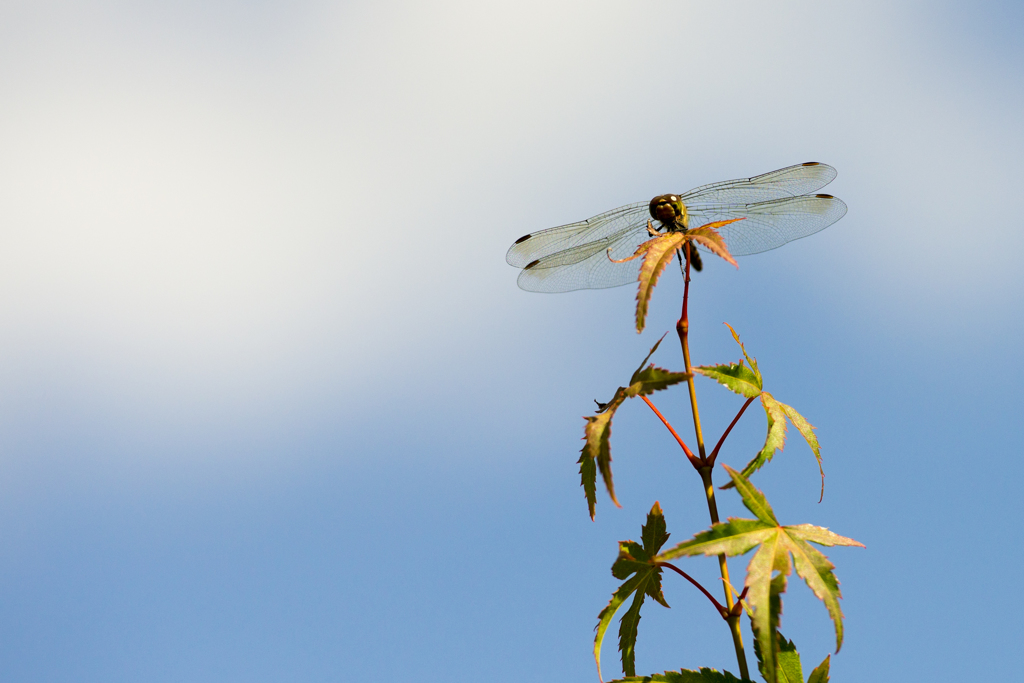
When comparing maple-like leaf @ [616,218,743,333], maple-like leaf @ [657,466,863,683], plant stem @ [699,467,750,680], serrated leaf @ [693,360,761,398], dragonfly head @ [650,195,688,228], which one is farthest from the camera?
dragonfly head @ [650,195,688,228]

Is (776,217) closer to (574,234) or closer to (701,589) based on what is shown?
(574,234)

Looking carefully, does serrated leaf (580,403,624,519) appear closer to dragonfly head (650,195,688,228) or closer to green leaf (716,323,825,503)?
green leaf (716,323,825,503)

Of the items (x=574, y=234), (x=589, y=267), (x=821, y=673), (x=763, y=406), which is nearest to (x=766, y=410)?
(x=763, y=406)

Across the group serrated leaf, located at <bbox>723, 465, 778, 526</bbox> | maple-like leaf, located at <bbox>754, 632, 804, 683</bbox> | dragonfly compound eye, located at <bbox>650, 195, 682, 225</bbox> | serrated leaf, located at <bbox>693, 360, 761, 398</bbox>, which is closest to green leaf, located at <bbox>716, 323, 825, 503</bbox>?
serrated leaf, located at <bbox>693, 360, 761, 398</bbox>

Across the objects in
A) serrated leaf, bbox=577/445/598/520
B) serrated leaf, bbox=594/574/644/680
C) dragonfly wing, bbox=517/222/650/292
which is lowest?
serrated leaf, bbox=594/574/644/680

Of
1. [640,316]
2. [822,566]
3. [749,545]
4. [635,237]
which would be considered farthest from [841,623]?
[635,237]

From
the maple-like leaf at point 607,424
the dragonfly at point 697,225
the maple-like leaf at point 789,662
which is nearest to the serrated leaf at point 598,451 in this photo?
the maple-like leaf at point 607,424

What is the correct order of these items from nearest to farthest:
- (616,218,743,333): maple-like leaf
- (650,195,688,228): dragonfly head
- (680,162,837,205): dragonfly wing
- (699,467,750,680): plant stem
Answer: (699,467,750,680): plant stem, (616,218,743,333): maple-like leaf, (650,195,688,228): dragonfly head, (680,162,837,205): dragonfly wing

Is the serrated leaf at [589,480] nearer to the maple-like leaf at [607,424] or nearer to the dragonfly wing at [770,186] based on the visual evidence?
the maple-like leaf at [607,424]
